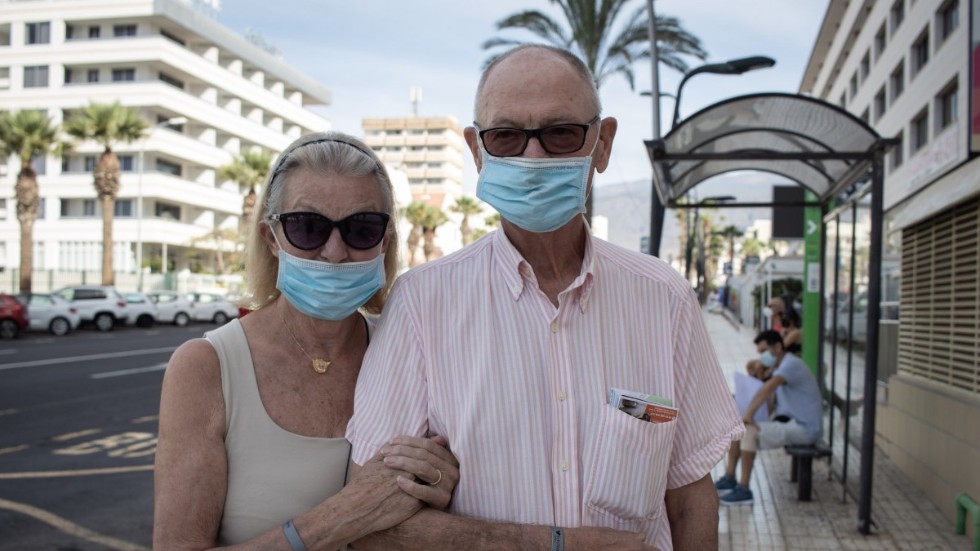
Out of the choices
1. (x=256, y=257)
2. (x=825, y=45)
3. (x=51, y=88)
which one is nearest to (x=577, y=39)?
(x=256, y=257)

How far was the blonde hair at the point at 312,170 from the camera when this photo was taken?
2.39m

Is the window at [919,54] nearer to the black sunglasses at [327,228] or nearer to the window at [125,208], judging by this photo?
the black sunglasses at [327,228]

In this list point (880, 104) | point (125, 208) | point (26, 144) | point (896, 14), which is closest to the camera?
point (896, 14)

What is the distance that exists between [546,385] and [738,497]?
6.09m

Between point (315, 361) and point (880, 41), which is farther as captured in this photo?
point (880, 41)

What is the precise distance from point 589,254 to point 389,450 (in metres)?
0.71

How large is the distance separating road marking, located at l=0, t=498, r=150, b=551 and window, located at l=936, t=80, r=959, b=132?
2093 cm

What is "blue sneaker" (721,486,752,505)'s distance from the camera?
7.45 metres

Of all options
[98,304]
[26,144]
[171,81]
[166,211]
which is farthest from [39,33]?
[98,304]

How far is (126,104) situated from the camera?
179 feet

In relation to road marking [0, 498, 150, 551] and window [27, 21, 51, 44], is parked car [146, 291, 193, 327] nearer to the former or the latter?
road marking [0, 498, 150, 551]

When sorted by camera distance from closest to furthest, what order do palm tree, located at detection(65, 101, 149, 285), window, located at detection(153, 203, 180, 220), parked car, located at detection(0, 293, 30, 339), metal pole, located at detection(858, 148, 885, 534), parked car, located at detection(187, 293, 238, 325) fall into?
metal pole, located at detection(858, 148, 885, 534) → parked car, located at detection(0, 293, 30, 339) → palm tree, located at detection(65, 101, 149, 285) → parked car, located at detection(187, 293, 238, 325) → window, located at detection(153, 203, 180, 220)

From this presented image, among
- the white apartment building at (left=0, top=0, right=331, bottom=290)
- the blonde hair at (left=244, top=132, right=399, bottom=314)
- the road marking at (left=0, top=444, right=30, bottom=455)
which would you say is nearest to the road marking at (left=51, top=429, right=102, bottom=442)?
the road marking at (left=0, top=444, right=30, bottom=455)

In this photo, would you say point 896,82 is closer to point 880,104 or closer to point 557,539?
point 880,104
